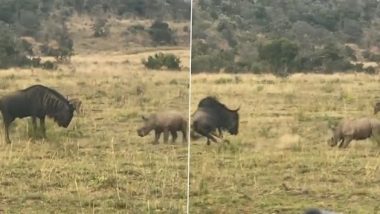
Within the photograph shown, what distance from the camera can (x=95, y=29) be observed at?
6102 mm

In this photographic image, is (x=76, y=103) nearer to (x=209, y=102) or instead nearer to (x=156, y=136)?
(x=156, y=136)

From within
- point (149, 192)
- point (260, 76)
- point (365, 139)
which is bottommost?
point (149, 192)

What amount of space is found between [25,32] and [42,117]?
0.65 m

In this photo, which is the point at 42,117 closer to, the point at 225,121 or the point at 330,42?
the point at 225,121

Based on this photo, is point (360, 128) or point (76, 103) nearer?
point (76, 103)

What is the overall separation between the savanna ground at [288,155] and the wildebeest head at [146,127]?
336mm

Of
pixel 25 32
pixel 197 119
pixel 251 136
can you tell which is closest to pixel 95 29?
pixel 25 32

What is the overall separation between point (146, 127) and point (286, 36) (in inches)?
49.7

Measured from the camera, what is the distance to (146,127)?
241 inches

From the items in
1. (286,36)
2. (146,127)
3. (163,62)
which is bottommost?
(146,127)

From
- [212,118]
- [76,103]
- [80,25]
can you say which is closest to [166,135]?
[212,118]

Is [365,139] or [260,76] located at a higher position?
[260,76]

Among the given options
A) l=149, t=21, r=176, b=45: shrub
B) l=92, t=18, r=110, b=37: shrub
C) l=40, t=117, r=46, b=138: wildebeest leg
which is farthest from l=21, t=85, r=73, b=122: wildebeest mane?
l=149, t=21, r=176, b=45: shrub

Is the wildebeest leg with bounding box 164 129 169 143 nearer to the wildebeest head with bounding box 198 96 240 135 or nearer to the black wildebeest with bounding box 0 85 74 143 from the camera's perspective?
the wildebeest head with bounding box 198 96 240 135
